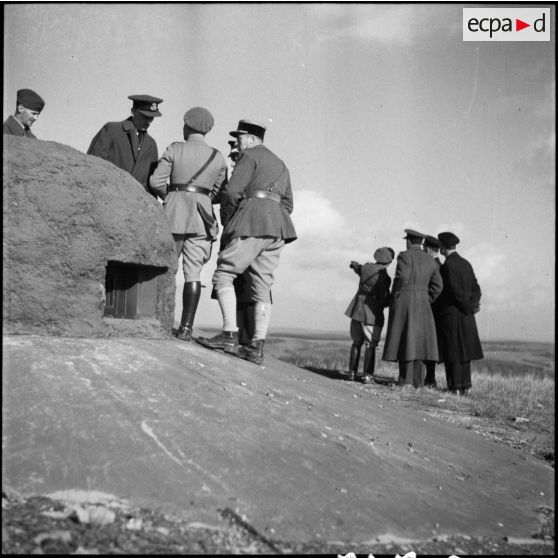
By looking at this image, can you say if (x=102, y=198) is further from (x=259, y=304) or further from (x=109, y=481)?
(x=109, y=481)

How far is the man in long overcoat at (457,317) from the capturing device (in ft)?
34.1

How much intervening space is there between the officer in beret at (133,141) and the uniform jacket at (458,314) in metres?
4.93

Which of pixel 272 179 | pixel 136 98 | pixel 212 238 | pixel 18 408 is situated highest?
pixel 136 98

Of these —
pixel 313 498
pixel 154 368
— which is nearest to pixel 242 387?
pixel 154 368

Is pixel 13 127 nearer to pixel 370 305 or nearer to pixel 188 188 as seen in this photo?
pixel 188 188

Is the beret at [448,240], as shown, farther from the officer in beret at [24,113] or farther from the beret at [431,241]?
the officer in beret at [24,113]

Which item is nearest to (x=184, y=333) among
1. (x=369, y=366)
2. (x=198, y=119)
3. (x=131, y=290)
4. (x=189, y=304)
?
(x=189, y=304)

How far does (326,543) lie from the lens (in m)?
3.80

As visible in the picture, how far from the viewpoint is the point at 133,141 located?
7.17 m

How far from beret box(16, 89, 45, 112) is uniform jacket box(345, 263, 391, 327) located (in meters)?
5.56

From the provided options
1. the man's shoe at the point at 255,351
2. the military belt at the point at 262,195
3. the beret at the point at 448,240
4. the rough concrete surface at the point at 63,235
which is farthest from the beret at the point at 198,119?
the beret at the point at 448,240

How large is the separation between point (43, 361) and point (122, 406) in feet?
2.45

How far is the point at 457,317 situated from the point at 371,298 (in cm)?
122

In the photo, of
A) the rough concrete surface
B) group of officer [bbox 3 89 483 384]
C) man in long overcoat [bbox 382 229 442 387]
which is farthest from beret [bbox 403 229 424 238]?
the rough concrete surface
